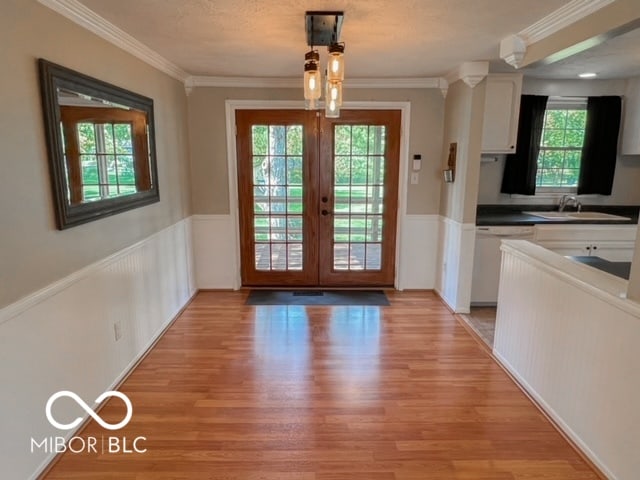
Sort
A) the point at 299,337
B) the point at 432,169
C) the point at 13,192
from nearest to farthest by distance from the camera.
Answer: the point at 13,192, the point at 299,337, the point at 432,169

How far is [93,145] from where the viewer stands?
239cm

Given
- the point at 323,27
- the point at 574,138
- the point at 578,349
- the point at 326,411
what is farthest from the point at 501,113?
the point at 326,411

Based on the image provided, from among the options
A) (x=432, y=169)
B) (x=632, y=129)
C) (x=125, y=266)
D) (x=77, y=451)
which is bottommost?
(x=77, y=451)

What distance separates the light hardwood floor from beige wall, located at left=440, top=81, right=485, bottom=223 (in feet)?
3.88

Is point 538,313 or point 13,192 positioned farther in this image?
point 538,313

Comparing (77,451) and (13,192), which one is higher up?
(13,192)

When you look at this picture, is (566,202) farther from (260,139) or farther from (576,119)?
(260,139)

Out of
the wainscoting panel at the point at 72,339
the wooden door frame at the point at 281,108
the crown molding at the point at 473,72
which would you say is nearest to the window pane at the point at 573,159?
the crown molding at the point at 473,72

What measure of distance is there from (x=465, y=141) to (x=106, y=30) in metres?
2.94

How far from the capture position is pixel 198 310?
4.05 meters

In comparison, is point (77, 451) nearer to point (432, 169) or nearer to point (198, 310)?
point (198, 310)

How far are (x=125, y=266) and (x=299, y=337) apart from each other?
4.86ft

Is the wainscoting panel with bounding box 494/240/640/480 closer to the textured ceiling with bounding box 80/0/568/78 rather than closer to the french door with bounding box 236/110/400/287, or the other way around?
the textured ceiling with bounding box 80/0/568/78

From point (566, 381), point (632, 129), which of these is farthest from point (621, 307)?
point (632, 129)
